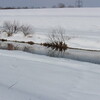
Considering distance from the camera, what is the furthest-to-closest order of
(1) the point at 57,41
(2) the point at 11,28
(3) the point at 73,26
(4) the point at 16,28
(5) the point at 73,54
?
(2) the point at 11,28
(4) the point at 16,28
(3) the point at 73,26
(1) the point at 57,41
(5) the point at 73,54

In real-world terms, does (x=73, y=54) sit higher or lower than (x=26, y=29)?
lower

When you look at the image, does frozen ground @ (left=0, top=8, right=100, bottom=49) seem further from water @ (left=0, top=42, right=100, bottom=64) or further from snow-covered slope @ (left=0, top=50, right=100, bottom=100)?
snow-covered slope @ (left=0, top=50, right=100, bottom=100)

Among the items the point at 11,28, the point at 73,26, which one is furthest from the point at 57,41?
the point at 11,28


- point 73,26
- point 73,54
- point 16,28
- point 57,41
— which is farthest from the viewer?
point 16,28

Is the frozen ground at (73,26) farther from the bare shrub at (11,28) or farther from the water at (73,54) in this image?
the water at (73,54)

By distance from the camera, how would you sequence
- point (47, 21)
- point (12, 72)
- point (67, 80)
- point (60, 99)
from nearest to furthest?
point (60, 99) < point (67, 80) < point (12, 72) < point (47, 21)

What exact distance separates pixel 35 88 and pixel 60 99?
95 centimetres

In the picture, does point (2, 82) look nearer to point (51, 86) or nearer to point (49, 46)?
point (51, 86)

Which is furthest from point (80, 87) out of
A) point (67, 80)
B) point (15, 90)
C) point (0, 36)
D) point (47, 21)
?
point (47, 21)

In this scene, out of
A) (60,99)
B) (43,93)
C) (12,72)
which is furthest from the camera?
(12,72)

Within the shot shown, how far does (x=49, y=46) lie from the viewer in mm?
21000

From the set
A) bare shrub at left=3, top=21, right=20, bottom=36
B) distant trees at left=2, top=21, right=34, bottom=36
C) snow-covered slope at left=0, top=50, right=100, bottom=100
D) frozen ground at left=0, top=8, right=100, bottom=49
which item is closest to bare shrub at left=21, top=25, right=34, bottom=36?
distant trees at left=2, top=21, right=34, bottom=36

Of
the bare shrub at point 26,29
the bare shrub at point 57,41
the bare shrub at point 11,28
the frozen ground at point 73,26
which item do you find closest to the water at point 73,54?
the bare shrub at point 57,41

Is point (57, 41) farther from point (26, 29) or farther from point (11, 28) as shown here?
point (11, 28)
